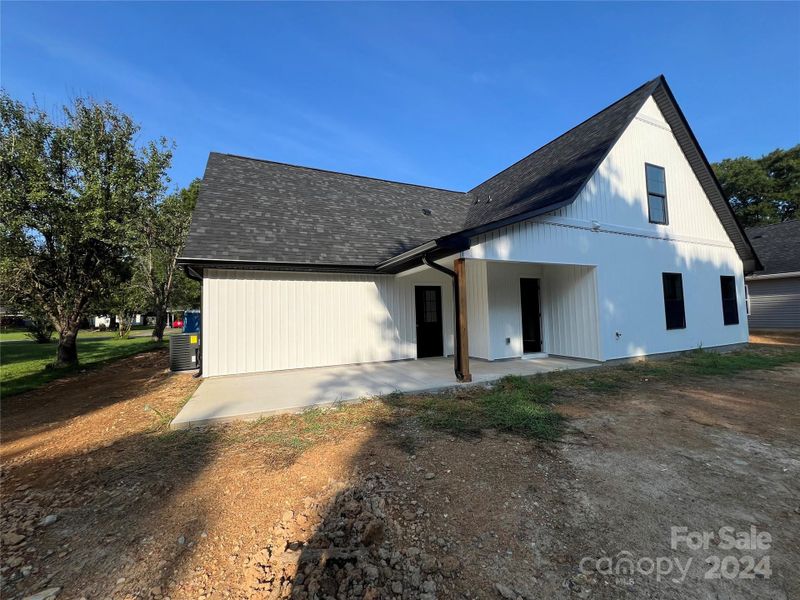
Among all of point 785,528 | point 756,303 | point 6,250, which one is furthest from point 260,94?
point 756,303

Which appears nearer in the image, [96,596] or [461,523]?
[96,596]

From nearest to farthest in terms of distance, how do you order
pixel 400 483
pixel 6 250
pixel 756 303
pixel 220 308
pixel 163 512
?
pixel 163 512
pixel 400 483
pixel 220 308
pixel 6 250
pixel 756 303

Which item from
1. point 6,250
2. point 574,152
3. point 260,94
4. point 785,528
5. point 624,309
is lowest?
point 785,528

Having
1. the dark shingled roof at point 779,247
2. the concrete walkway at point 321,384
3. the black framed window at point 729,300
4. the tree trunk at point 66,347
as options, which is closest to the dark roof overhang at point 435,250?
the concrete walkway at point 321,384

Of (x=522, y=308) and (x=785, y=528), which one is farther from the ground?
(x=522, y=308)

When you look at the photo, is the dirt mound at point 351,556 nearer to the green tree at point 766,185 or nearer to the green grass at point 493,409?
the green grass at point 493,409

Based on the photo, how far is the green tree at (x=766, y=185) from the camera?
3000 centimetres

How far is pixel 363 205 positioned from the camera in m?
11.8

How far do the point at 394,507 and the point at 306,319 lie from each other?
22.1ft

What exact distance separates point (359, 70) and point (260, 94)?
3819mm

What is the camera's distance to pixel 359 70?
12562 millimetres

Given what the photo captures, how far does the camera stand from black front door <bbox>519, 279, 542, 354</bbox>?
10.3 metres

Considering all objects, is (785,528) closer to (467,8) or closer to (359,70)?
(467,8)

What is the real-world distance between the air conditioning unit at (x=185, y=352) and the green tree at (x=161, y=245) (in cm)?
370
